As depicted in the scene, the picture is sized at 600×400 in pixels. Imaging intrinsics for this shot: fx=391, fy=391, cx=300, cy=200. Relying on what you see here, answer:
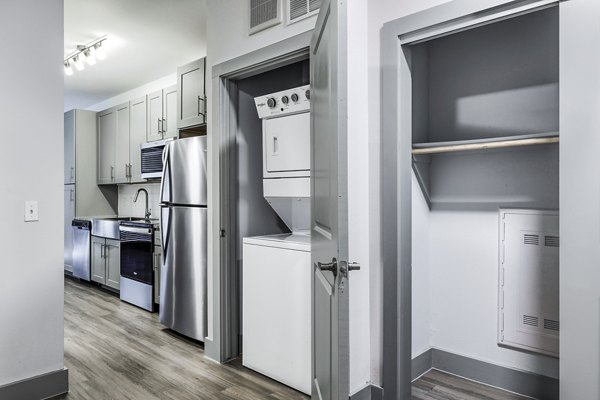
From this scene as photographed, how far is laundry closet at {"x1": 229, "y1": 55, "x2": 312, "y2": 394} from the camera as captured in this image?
2318 millimetres

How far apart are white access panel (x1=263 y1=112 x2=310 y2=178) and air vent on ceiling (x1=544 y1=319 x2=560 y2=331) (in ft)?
5.29

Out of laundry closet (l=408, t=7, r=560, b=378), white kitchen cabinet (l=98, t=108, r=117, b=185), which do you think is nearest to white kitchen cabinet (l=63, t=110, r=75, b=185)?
white kitchen cabinet (l=98, t=108, r=117, b=185)

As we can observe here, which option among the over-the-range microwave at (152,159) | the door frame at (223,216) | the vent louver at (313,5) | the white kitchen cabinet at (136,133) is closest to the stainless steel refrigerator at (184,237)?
the door frame at (223,216)

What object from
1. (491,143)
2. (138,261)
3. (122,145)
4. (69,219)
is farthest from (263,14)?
(69,219)

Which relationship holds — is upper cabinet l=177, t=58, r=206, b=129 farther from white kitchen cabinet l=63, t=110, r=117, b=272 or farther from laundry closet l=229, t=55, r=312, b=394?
white kitchen cabinet l=63, t=110, r=117, b=272

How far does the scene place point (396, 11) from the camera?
1973 millimetres

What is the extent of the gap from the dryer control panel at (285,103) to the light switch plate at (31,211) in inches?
57.0

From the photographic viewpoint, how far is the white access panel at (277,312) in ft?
7.47

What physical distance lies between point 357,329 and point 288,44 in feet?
5.55

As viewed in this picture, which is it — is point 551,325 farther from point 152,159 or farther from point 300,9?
point 152,159

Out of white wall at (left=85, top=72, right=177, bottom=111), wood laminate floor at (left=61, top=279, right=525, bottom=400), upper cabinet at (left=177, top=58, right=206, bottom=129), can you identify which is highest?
white wall at (left=85, top=72, right=177, bottom=111)

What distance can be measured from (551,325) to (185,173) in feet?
8.80

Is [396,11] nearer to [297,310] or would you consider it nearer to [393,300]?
[393,300]

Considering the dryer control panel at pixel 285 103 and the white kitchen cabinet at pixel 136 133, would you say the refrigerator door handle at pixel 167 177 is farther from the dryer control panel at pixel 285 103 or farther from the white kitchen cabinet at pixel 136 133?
the white kitchen cabinet at pixel 136 133
